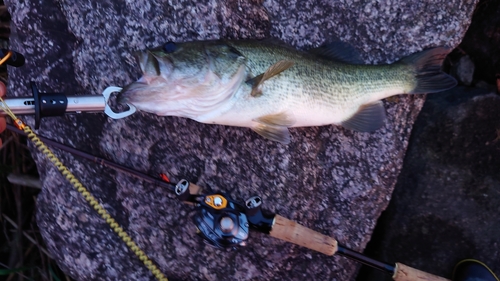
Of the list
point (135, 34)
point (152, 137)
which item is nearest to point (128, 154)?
point (152, 137)

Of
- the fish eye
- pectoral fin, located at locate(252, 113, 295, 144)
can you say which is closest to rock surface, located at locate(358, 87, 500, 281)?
pectoral fin, located at locate(252, 113, 295, 144)

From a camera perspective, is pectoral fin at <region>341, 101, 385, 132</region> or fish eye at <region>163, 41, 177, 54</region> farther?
pectoral fin at <region>341, 101, 385, 132</region>

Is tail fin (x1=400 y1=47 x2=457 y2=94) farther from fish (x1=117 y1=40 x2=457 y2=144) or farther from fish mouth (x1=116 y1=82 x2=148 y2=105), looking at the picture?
fish mouth (x1=116 y1=82 x2=148 y2=105)

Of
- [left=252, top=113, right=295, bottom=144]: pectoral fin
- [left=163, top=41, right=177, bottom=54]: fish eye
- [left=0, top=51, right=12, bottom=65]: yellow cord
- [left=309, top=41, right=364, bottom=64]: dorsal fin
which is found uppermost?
[left=309, top=41, right=364, bottom=64]: dorsal fin

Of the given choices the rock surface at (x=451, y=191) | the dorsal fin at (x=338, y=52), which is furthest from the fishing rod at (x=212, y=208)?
the dorsal fin at (x=338, y=52)

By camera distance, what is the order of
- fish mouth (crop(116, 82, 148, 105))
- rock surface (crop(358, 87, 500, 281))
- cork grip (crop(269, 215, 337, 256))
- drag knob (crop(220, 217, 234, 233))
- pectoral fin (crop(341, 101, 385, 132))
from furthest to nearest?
1. rock surface (crop(358, 87, 500, 281))
2. pectoral fin (crop(341, 101, 385, 132))
3. cork grip (crop(269, 215, 337, 256))
4. drag knob (crop(220, 217, 234, 233))
5. fish mouth (crop(116, 82, 148, 105))

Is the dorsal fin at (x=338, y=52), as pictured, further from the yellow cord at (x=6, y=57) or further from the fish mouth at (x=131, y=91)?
the yellow cord at (x=6, y=57)

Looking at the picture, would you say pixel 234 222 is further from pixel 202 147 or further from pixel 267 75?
pixel 267 75
